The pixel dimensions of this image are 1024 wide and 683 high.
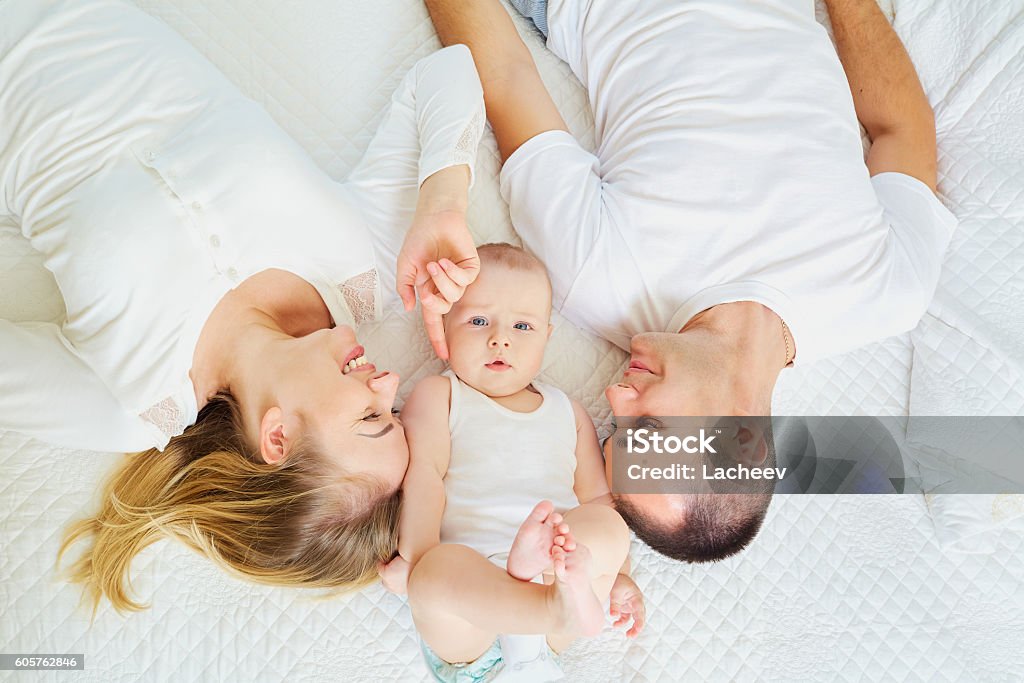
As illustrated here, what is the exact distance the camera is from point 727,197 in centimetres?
140

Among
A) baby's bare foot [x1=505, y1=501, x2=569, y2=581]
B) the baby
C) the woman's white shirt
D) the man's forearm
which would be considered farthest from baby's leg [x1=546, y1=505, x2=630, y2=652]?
the man's forearm

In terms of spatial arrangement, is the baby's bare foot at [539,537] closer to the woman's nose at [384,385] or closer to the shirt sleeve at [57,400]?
the woman's nose at [384,385]

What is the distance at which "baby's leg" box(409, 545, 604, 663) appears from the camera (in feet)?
3.17

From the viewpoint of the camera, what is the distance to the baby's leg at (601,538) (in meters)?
1.12

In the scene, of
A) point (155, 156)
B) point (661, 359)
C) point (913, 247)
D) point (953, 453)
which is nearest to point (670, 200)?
point (661, 359)

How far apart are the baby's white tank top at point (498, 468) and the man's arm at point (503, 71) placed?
499mm

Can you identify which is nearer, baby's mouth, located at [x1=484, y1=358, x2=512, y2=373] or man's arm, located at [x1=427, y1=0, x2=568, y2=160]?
baby's mouth, located at [x1=484, y1=358, x2=512, y2=373]

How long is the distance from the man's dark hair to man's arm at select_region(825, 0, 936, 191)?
0.78 metres

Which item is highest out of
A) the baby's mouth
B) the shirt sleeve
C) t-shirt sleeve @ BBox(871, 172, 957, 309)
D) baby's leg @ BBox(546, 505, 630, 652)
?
the shirt sleeve

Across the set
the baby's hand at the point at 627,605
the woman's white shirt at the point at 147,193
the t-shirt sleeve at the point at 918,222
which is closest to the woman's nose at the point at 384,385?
the woman's white shirt at the point at 147,193

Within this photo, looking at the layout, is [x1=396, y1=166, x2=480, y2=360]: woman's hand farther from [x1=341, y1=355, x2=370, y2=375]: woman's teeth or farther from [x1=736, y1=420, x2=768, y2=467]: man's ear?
[x1=736, y1=420, x2=768, y2=467]: man's ear

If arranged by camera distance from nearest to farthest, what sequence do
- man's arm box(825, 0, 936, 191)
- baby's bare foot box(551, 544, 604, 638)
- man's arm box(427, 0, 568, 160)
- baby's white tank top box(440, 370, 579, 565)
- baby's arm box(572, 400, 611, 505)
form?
baby's bare foot box(551, 544, 604, 638)
baby's white tank top box(440, 370, 579, 565)
baby's arm box(572, 400, 611, 505)
man's arm box(427, 0, 568, 160)
man's arm box(825, 0, 936, 191)

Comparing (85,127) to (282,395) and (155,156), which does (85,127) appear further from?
(282,395)

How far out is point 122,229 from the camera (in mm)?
1146
